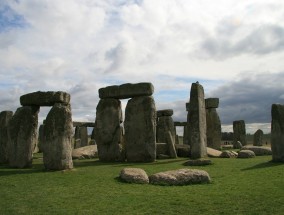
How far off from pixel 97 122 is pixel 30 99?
18.5 ft

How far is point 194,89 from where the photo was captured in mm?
19547

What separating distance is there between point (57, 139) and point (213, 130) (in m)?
15.6

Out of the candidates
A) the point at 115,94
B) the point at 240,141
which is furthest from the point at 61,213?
the point at 240,141

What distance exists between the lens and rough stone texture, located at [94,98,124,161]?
64.1 ft

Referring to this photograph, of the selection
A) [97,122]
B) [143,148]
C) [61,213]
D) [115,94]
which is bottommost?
[61,213]

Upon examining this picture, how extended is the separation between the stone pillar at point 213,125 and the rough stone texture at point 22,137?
1494 cm

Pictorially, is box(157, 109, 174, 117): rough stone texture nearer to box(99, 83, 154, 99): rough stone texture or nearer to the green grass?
box(99, 83, 154, 99): rough stone texture

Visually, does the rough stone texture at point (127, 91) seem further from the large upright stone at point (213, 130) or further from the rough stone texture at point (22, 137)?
the large upright stone at point (213, 130)

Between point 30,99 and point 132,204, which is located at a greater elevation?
point 30,99

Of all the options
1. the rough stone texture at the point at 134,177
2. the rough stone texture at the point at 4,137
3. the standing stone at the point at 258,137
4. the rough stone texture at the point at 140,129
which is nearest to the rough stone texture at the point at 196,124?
the rough stone texture at the point at 140,129

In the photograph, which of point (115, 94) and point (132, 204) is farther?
point (115, 94)

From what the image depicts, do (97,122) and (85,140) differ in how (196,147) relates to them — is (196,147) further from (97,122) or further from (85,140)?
(85,140)

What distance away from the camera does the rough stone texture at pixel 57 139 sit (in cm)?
1395

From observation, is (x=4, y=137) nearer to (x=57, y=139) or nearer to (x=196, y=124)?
(x=57, y=139)
